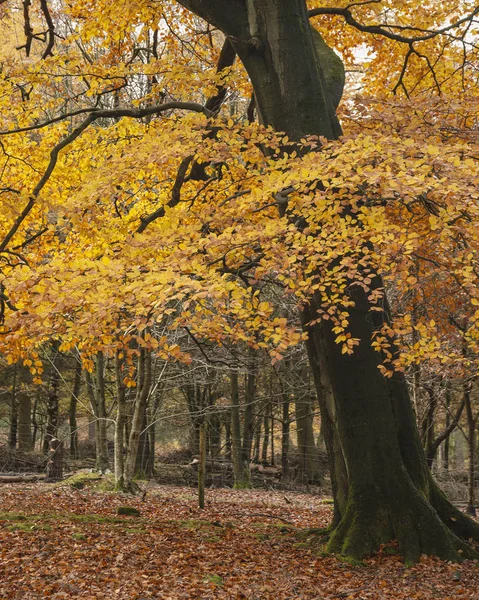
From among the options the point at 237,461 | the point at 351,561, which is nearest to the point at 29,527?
the point at 351,561

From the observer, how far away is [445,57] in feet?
34.7

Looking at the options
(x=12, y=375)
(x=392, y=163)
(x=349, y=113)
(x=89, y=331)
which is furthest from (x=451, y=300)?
(x=12, y=375)

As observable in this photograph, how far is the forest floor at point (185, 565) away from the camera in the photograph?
531 centimetres

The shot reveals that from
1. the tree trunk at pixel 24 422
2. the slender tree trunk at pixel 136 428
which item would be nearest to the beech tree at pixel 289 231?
the slender tree trunk at pixel 136 428

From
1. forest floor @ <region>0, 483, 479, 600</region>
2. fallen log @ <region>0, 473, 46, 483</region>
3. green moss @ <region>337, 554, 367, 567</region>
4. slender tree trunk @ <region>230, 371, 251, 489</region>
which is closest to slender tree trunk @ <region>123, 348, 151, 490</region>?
forest floor @ <region>0, 483, 479, 600</region>

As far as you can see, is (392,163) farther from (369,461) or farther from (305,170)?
(369,461)

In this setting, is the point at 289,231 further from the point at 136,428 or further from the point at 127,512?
the point at 136,428

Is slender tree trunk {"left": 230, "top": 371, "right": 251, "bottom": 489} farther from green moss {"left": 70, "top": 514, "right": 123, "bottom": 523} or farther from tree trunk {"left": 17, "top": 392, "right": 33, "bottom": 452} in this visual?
green moss {"left": 70, "top": 514, "right": 123, "bottom": 523}

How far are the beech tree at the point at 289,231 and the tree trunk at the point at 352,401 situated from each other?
0.02m

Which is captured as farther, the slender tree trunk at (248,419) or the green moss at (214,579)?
the slender tree trunk at (248,419)

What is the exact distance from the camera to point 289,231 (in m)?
5.45

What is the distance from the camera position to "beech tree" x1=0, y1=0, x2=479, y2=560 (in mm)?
5039

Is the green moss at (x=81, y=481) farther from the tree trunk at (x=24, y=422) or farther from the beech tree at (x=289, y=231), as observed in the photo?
the tree trunk at (x=24, y=422)

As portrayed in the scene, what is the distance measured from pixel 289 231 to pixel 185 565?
3435 millimetres
